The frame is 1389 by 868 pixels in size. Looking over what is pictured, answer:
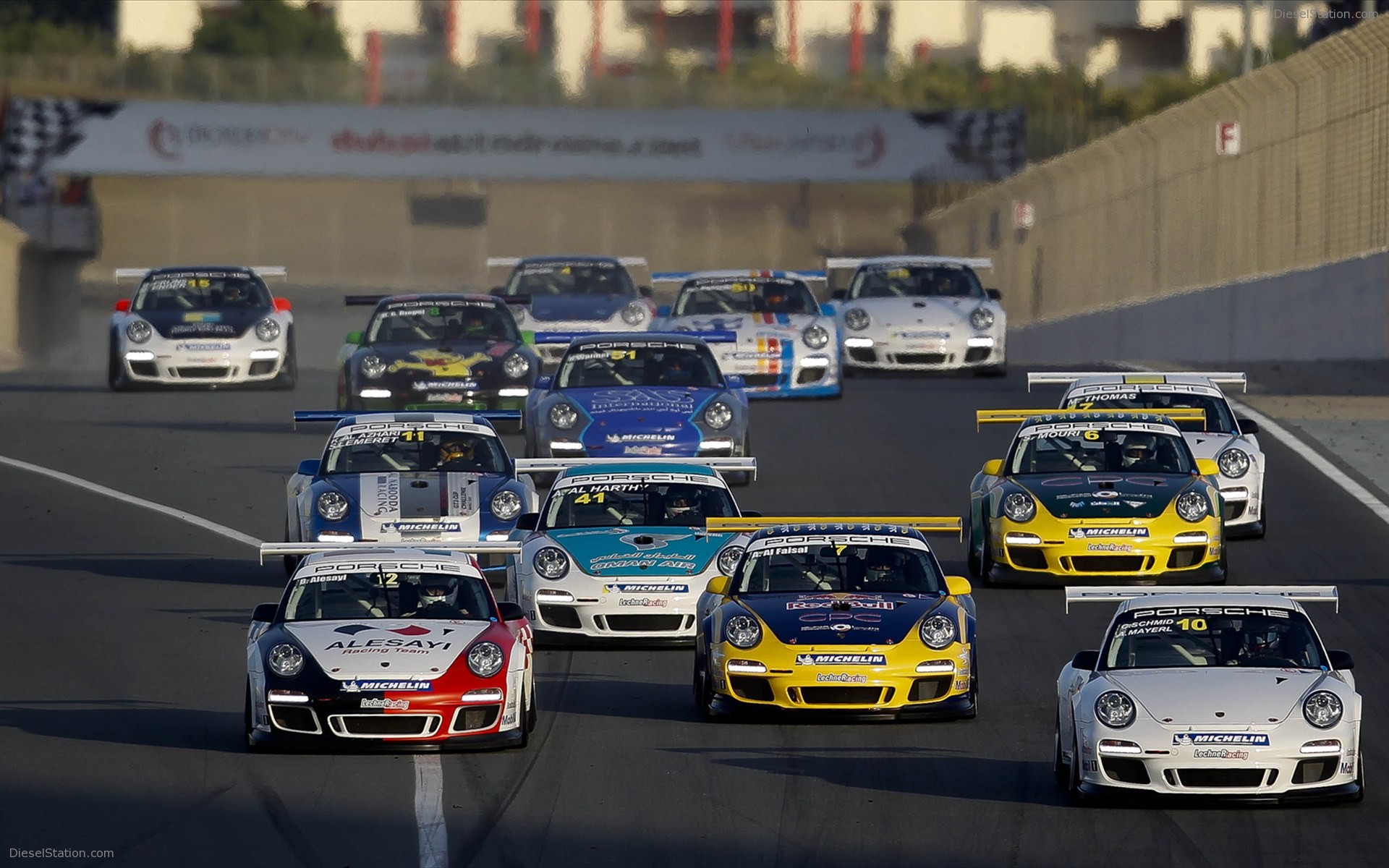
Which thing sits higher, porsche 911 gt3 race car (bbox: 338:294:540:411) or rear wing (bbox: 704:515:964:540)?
porsche 911 gt3 race car (bbox: 338:294:540:411)

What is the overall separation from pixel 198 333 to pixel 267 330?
798 mm

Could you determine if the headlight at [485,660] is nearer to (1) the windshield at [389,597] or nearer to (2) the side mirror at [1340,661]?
(1) the windshield at [389,597]

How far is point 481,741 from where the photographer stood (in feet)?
42.0

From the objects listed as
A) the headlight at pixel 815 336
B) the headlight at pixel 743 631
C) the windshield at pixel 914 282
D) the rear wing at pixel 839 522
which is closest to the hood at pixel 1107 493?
the rear wing at pixel 839 522

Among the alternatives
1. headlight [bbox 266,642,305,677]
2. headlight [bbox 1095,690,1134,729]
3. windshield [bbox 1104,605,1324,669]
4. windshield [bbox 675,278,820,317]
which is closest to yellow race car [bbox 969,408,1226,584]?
windshield [bbox 1104,605,1324,669]

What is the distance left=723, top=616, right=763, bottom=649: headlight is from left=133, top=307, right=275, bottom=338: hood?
654 inches

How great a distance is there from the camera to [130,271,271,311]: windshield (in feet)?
97.0

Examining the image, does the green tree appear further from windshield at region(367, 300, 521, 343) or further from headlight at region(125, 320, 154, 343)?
windshield at region(367, 300, 521, 343)

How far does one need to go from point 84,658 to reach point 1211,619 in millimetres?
7184

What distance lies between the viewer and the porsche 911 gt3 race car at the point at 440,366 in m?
25.2

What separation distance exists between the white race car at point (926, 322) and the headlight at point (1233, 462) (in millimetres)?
9682

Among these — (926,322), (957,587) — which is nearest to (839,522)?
(957,587)

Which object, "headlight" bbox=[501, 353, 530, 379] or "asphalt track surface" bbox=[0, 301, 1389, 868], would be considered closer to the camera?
"asphalt track surface" bbox=[0, 301, 1389, 868]

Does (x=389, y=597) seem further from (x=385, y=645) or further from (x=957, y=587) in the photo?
(x=957, y=587)
